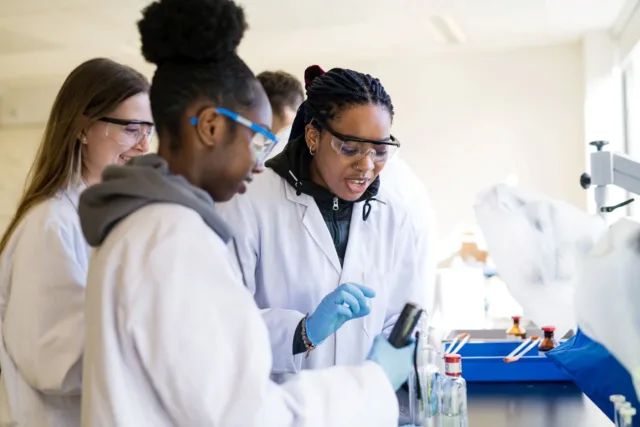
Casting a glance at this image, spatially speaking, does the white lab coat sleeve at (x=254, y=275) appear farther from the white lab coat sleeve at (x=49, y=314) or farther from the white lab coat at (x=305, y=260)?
the white lab coat sleeve at (x=49, y=314)

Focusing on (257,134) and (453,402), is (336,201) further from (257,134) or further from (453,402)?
(257,134)

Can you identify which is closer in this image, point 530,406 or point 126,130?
point 126,130

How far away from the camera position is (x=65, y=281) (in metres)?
1.36

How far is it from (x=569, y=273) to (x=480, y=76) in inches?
181

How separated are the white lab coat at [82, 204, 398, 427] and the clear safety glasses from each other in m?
0.62

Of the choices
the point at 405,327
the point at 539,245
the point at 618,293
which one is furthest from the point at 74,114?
the point at 539,245

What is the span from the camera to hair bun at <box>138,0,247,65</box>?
41.9 inches

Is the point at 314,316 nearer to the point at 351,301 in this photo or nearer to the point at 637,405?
the point at 351,301

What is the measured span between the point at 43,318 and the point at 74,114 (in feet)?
1.46

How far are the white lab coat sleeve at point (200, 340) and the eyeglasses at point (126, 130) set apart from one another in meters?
0.66

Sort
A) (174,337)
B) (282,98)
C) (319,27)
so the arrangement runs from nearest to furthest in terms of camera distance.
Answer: (174,337) → (282,98) → (319,27)

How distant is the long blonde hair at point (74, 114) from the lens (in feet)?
4.93

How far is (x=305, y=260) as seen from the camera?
1711mm

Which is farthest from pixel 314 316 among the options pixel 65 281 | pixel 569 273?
pixel 569 273
